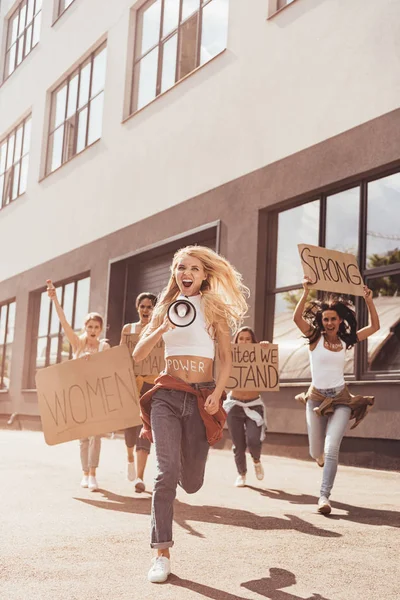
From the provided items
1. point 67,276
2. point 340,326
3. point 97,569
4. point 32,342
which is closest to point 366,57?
point 340,326

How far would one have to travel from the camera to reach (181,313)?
4453 millimetres

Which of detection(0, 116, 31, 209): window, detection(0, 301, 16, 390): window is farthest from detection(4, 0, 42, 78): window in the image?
detection(0, 301, 16, 390): window

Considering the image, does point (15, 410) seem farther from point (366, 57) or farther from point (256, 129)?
point (366, 57)

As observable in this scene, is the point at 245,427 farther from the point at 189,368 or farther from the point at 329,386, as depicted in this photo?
the point at 189,368

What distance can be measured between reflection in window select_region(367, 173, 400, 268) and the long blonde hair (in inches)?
198

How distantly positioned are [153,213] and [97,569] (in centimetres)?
1079

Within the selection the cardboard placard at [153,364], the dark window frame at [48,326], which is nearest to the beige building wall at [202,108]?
the dark window frame at [48,326]

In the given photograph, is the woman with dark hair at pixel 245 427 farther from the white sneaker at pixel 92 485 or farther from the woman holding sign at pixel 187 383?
the woman holding sign at pixel 187 383

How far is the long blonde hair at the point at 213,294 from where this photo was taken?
4.68 metres

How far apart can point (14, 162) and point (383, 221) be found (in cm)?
1553

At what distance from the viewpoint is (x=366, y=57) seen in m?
9.87

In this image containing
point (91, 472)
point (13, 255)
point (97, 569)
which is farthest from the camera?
point (13, 255)

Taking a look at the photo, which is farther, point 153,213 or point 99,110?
point 99,110

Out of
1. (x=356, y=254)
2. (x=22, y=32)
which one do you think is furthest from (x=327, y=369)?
(x=22, y=32)
